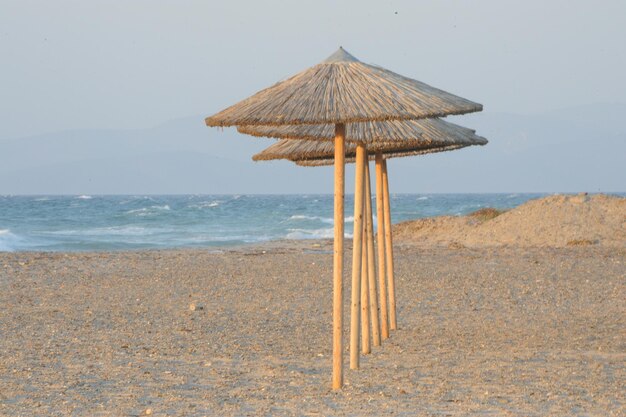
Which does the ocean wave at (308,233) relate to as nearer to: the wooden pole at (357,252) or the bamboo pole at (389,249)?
the bamboo pole at (389,249)

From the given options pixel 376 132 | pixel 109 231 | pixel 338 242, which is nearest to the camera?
pixel 338 242

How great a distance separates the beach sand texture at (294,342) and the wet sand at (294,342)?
2 cm

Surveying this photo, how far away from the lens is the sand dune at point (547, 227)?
2161cm

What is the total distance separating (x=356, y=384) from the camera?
7.32 m

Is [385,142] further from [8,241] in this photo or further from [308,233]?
[308,233]

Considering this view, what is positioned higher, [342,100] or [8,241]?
[342,100]

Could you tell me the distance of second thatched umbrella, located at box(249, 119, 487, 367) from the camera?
304 inches

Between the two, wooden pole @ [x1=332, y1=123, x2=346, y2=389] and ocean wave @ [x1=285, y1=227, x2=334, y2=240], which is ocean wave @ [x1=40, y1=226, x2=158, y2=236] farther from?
wooden pole @ [x1=332, y1=123, x2=346, y2=389]

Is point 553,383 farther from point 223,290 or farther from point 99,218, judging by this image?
point 99,218

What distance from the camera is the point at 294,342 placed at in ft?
30.9

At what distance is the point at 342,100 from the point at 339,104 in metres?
A: 0.07

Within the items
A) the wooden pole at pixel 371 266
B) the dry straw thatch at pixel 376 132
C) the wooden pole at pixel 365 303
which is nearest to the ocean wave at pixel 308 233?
the wooden pole at pixel 371 266

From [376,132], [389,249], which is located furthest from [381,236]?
[376,132]

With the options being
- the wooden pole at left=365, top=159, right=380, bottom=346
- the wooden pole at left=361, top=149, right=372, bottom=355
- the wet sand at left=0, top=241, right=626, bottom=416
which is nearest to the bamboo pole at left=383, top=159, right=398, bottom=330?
the wet sand at left=0, top=241, right=626, bottom=416
